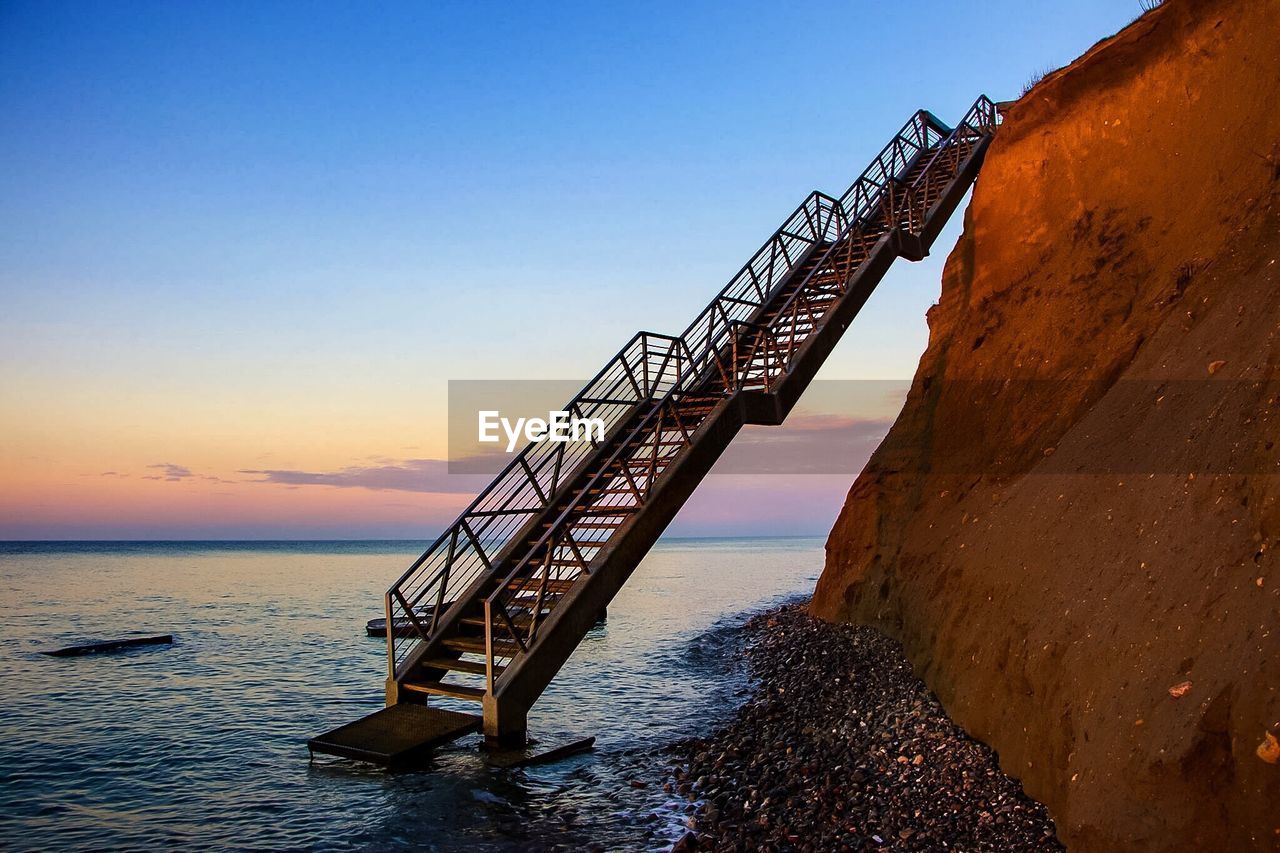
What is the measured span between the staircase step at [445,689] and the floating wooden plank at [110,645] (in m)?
19.6

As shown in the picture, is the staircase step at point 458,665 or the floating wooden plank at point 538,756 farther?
the staircase step at point 458,665

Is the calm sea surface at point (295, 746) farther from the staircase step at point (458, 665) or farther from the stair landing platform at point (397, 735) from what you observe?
the staircase step at point (458, 665)

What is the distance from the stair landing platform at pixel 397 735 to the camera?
36.7 ft

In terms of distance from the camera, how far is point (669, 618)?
33.8 m

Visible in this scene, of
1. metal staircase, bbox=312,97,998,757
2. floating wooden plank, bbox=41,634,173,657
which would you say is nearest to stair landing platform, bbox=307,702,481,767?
metal staircase, bbox=312,97,998,757

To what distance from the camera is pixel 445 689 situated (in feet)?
39.6

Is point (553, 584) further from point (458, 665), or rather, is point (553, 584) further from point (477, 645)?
point (458, 665)

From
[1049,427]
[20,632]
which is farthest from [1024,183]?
[20,632]

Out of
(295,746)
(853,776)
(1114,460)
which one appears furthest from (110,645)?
(1114,460)

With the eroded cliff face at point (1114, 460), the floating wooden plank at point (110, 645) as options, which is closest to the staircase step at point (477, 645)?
the eroded cliff face at point (1114, 460)

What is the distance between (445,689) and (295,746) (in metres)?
4.22

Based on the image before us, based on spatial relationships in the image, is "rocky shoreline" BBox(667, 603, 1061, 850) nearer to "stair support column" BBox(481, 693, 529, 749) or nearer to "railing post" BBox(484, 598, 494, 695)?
"stair support column" BBox(481, 693, 529, 749)

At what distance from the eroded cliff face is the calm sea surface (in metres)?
4.44

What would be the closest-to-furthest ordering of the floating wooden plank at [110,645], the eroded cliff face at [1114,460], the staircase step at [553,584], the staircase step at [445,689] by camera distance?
the eroded cliff face at [1114,460] < the staircase step at [445,689] < the staircase step at [553,584] < the floating wooden plank at [110,645]
